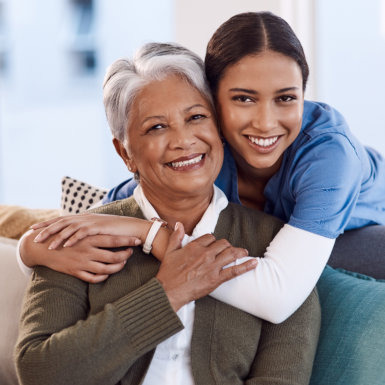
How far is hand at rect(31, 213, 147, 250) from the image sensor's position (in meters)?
1.57

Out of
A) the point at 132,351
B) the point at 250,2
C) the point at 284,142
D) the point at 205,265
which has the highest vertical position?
the point at 250,2

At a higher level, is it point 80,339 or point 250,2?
point 250,2

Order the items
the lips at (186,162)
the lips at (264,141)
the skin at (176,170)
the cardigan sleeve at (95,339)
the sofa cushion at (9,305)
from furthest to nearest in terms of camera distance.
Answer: the sofa cushion at (9,305) < the lips at (264,141) < the lips at (186,162) < the skin at (176,170) < the cardigan sleeve at (95,339)

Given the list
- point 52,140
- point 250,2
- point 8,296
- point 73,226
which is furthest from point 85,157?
point 73,226

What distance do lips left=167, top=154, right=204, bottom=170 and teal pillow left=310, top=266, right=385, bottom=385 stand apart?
1.73 feet

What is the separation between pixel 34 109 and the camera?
5340mm

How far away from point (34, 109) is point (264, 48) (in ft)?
13.1

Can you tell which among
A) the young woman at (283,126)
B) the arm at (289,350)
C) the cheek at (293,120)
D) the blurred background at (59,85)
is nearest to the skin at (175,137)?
the young woman at (283,126)

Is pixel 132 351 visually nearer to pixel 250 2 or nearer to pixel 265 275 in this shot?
pixel 265 275

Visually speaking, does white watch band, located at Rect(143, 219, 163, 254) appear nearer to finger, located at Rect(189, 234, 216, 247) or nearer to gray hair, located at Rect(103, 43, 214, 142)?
finger, located at Rect(189, 234, 216, 247)

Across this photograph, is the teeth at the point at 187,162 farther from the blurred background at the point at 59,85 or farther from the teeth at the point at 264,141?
the blurred background at the point at 59,85

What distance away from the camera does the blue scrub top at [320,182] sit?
1656 millimetres

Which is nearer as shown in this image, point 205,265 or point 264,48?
point 205,265

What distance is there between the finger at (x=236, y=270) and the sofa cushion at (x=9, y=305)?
733mm
